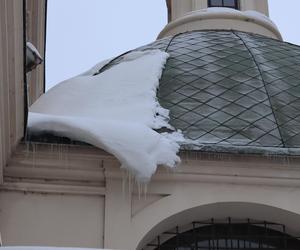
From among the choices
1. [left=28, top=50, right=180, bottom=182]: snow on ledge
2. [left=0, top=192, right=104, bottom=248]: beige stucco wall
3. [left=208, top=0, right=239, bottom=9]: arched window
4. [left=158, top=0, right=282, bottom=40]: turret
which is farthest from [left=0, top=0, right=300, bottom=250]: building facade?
[left=208, top=0, right=239, bottom=9]: arched window

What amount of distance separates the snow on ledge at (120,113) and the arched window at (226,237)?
77 cm

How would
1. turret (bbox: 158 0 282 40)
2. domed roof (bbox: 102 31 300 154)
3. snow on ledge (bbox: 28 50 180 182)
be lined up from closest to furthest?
snow on ledge (bbox: 28 50 180 182) < domed roof (bbox: 102 31 300 154) < turret (bbox: 158 0 282 40)

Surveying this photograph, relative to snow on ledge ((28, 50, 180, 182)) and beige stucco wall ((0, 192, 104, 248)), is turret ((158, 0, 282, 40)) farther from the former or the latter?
beige stucco wall ((0, 192, 104, 248))

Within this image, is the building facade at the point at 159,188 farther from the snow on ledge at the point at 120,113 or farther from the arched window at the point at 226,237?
the snow on ledge at the point at 120,113

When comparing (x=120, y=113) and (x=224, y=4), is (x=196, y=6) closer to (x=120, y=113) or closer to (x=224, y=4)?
(x=224, y=4)

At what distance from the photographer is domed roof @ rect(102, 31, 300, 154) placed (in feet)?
24.9

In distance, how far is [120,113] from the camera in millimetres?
7812

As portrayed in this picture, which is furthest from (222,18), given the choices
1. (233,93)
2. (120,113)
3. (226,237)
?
(226,237)

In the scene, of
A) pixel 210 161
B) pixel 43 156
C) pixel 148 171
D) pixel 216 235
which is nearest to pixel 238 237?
pixel 216 235

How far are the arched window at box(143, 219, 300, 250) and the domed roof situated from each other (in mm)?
726

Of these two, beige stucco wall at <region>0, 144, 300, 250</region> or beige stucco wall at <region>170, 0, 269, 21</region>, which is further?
beige stucco wall at <region>170, 0, 269, 21</region>

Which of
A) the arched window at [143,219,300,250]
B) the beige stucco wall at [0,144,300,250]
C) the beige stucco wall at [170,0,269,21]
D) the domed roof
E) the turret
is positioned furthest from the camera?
the beige stucco wall at [170,0,269,21]

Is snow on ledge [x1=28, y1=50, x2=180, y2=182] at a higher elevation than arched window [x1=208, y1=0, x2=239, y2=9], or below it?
below

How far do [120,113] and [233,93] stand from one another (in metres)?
1.33
